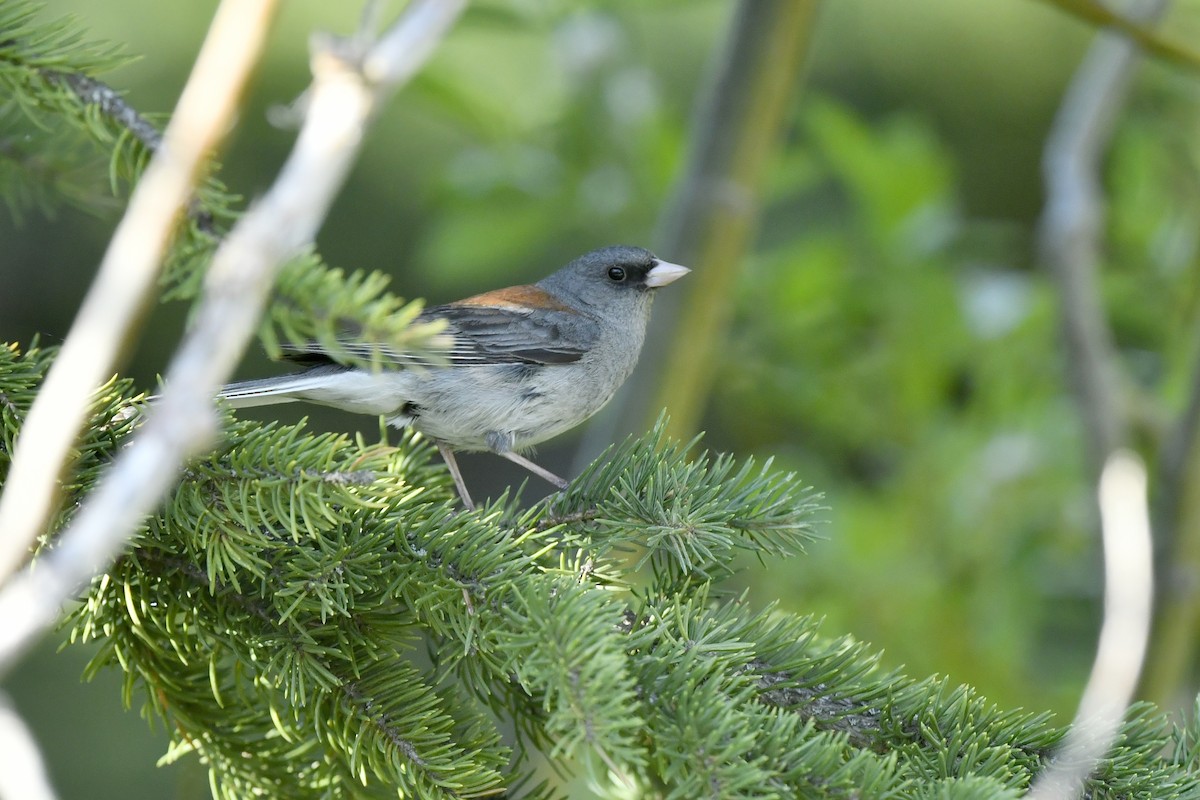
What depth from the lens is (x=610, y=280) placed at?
2.83 m

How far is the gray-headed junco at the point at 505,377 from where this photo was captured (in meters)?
2.07

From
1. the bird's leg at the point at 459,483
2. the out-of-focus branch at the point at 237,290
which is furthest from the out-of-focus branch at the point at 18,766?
the bird's leg at the point at 459,483

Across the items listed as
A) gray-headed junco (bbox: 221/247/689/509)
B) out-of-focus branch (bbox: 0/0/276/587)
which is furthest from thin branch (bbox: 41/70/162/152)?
gray-headed junco (bbox: 221/247/689/509)

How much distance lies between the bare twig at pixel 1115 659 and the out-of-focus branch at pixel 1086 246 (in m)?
0.96

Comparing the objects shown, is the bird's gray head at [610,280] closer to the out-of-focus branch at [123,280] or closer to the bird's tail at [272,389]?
the bird's tail at [272,389]

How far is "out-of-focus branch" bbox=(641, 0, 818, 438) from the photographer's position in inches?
88.4

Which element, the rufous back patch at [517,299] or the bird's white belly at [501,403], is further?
the rufous back patch at [517,299]

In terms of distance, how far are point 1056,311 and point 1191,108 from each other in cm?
100

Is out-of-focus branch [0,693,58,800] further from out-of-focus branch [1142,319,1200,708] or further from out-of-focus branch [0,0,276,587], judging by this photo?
out-of-focus branch [1142,319,1200,708]

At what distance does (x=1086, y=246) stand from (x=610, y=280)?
114 cm

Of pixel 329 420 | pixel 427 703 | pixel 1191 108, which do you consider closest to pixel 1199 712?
pixel 427 703

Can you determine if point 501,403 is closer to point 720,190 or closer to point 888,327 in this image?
point 720,190

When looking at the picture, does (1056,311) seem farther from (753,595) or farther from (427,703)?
(427,703)

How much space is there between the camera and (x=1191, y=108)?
10.1 feet
